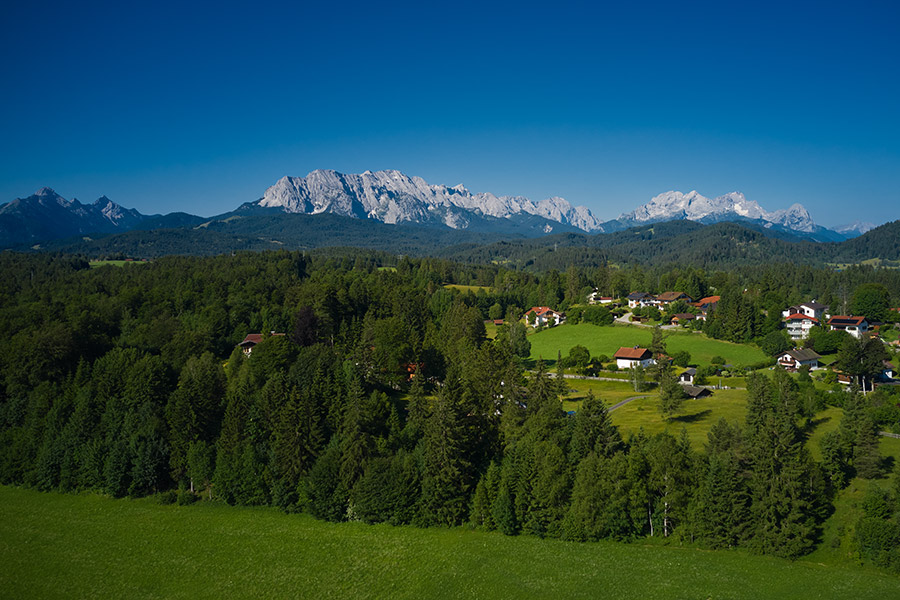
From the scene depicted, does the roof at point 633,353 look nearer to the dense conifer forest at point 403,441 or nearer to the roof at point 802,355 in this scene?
the dense conifer forest at point 403,441

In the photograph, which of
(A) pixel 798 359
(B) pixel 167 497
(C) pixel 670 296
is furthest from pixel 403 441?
(C) pixel 670 296

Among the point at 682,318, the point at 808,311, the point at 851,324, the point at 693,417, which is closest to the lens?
the point at 693,417

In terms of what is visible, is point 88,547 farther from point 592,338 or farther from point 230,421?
point 592,338

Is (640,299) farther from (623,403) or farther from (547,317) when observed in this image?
(623,403)

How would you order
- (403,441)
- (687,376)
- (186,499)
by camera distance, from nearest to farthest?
(403,441) → (186,499) → (687,376)

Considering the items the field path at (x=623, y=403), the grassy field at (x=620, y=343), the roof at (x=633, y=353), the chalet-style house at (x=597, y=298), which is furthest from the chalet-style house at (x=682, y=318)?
the field path at (x=623, y=403)

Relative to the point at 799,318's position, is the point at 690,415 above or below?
below

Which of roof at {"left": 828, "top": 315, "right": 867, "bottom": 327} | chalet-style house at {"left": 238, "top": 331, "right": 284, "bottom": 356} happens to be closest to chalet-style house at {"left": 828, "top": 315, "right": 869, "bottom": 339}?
roof at {"left": 828, "top": 315, "right": 867, "bottom": 327}

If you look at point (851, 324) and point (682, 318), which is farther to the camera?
point (682, 318)
